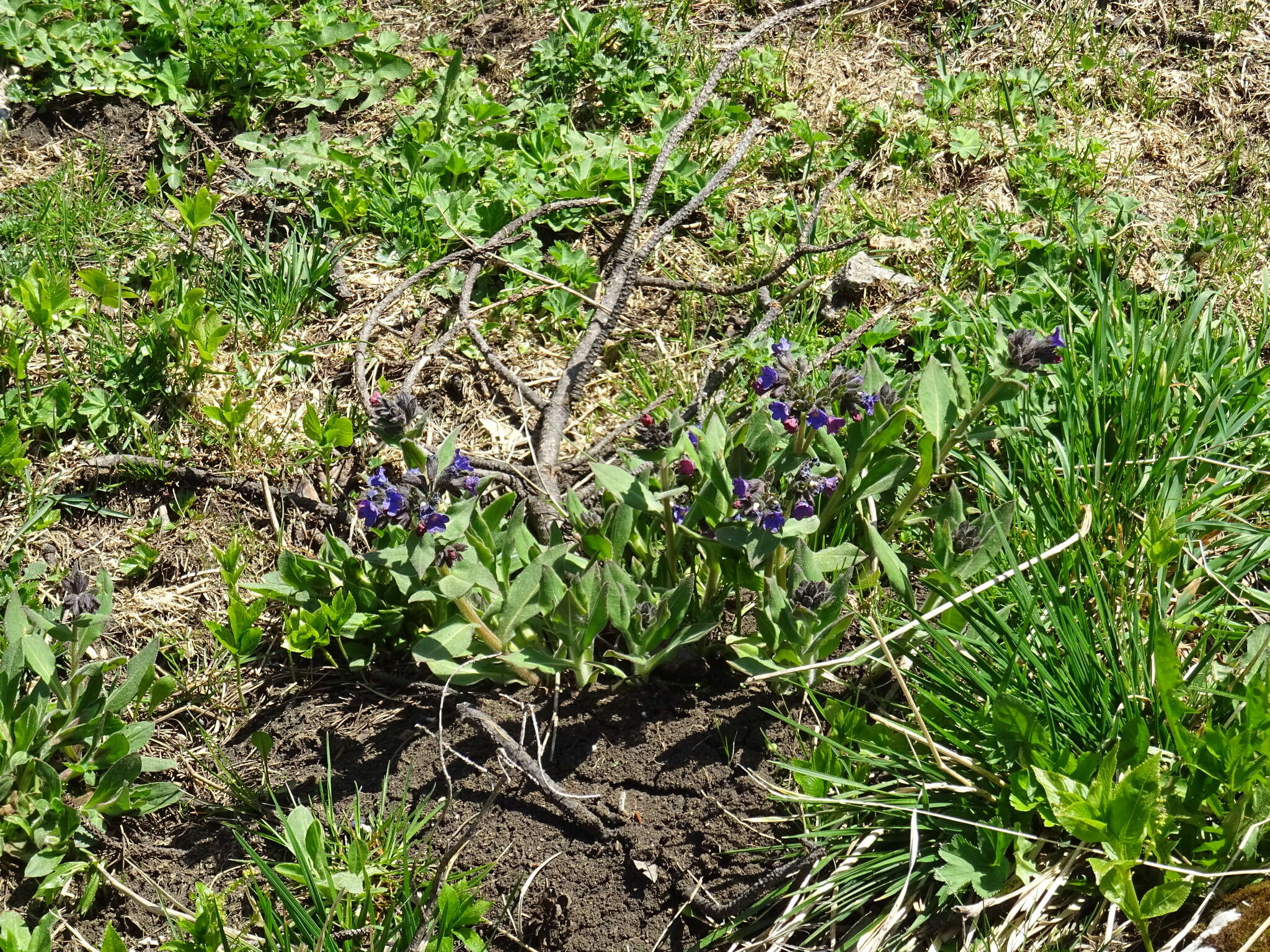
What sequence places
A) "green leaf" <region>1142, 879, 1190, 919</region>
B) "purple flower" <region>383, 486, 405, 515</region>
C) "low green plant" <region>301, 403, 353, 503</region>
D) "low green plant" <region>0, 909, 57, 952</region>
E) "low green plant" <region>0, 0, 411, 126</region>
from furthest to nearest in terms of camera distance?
1. "low green plant" <region>0, 0, 411, 126</region>
2. "low green plant" <region>301, 403, 353, 503</region>
3. "purple flower" <region>383, 486, 405, 515</region>
4. "low green plant" <region>0, 909, 57, 952</region>
5. "green leaf" <region>1142, 879, 1190, 919</region>

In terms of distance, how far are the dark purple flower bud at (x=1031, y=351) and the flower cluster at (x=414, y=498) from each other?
122cm

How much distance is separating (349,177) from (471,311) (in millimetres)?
716

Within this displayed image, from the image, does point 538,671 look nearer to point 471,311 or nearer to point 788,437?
point 788,437

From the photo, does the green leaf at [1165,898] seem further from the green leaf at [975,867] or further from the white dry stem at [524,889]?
the white dry stem at [524,889]

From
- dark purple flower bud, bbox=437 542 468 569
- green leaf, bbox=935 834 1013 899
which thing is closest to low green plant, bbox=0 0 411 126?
dark purple flower bud, bbox=437 542 468 569

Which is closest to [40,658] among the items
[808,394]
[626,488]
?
[626,488]

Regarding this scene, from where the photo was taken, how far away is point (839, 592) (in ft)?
7.52

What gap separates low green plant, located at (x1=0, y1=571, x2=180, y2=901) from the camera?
235cm

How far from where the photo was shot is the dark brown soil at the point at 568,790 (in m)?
2.22

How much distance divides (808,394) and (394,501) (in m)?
0.90

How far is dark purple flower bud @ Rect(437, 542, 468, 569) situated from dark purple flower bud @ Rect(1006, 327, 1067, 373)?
50.0 inches

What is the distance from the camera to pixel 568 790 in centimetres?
237

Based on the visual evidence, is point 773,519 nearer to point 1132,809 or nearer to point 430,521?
point 430,521

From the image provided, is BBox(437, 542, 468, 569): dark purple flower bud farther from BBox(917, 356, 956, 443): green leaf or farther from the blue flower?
BBox(917, 356, 956, 443): green leaf
